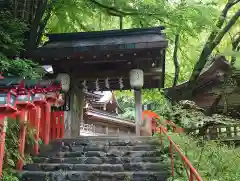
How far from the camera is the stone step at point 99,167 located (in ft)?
25.4

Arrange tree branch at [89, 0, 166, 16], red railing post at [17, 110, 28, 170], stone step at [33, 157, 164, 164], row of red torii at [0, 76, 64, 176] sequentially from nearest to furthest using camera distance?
row of red torii at [0, 76, 64, 176] → red railing post at [17, 110, 28, 170] → stone step at [33, 157, 164, 164] → tree branch at [89, 0, 166, 16]

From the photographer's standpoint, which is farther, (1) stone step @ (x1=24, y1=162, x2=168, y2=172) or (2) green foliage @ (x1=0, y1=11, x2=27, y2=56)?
(2) green foliage @ (x1=0, y1=11, x2=27, y2=56)

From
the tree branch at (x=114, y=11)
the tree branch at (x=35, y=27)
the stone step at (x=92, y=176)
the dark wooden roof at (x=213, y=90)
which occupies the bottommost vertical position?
the stone step at (x=92, y=176)

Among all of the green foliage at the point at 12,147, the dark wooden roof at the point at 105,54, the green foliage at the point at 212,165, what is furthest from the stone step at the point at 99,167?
the dark wooden roof at the point at 105,54

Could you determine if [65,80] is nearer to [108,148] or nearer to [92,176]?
[108,148]

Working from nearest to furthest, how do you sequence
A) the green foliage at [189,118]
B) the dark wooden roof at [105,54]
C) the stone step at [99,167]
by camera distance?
the stone step at [99,167], the green foliage at [189,118], the dark wooden roof at [105,54]

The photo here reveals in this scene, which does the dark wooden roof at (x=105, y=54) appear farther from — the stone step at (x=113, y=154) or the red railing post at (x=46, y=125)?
the stone step at (x=113, y=154)

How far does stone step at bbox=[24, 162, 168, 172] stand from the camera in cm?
774

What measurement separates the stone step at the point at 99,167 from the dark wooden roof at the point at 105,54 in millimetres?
4972

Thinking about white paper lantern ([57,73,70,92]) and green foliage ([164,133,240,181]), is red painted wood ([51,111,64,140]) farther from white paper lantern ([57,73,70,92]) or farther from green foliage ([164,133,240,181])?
green foliage ([164,133,240,181])

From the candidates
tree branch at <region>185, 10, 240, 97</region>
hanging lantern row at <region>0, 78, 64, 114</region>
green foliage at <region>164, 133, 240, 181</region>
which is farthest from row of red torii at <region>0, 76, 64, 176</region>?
tree branch at <region>185, 10, 240, 97</region>

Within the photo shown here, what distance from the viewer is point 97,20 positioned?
A: 57.5 ft

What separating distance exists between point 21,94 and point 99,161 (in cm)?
322

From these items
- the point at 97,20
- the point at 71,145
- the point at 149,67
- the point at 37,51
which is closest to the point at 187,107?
the point at 149,67
